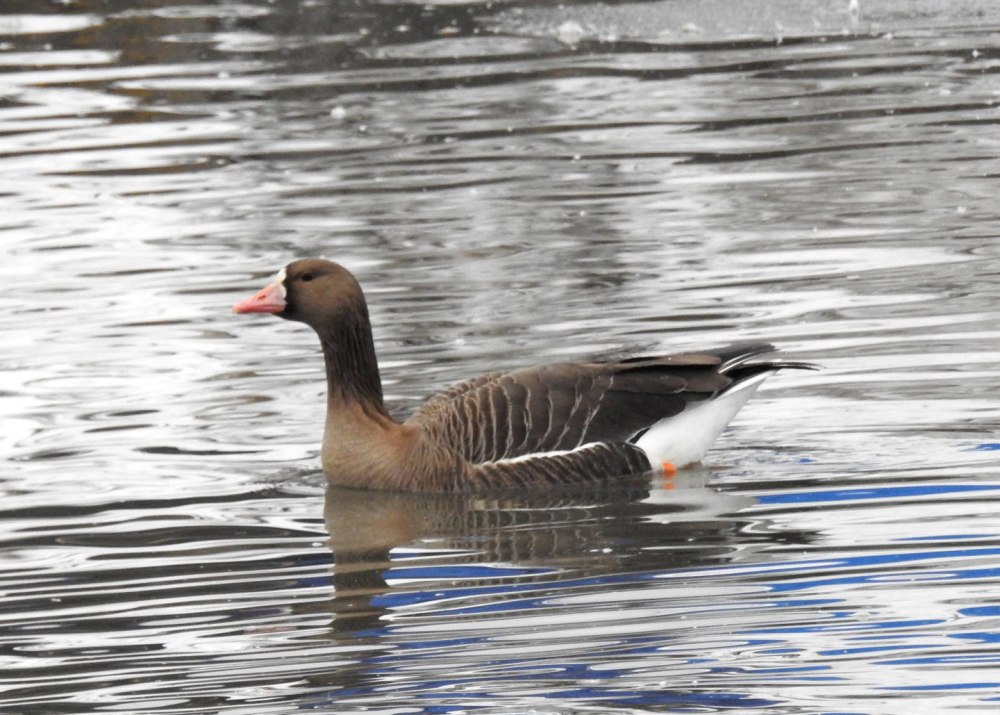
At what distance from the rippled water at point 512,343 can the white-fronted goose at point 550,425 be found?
0.55ft

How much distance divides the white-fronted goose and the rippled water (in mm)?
168

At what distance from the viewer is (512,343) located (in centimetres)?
1035

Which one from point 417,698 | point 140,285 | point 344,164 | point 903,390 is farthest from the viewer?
point 344,164

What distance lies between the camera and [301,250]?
1295cm

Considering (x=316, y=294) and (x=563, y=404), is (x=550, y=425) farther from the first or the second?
(x=316, y=294)

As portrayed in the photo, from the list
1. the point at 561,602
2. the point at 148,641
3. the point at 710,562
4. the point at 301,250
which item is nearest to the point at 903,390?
the point at 710,562

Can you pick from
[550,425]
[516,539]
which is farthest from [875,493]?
[550,425]

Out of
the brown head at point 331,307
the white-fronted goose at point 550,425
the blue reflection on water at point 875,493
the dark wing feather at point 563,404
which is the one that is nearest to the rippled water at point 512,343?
the blue reflection on water at point 875,493

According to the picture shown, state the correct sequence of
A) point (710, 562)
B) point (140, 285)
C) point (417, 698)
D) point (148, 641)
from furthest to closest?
point (140, 285)
point (710, 562)
point (148, 641)
point (417, 698)

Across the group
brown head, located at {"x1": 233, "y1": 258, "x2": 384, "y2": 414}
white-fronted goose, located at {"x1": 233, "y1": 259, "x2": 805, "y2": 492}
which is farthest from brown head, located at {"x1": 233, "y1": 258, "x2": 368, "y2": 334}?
white-fronted goose, located at {"x1": 233, "y1": 259, "x2": 805, "y2": 492}

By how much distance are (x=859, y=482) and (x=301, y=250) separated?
232 inches

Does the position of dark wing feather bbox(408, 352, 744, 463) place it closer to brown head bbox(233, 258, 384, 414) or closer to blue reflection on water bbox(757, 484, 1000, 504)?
brown head bbox(233, 258, 384, 414)

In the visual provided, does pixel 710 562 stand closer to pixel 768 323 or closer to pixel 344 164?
pixel 768 323

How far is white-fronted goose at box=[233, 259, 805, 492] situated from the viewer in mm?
8539
